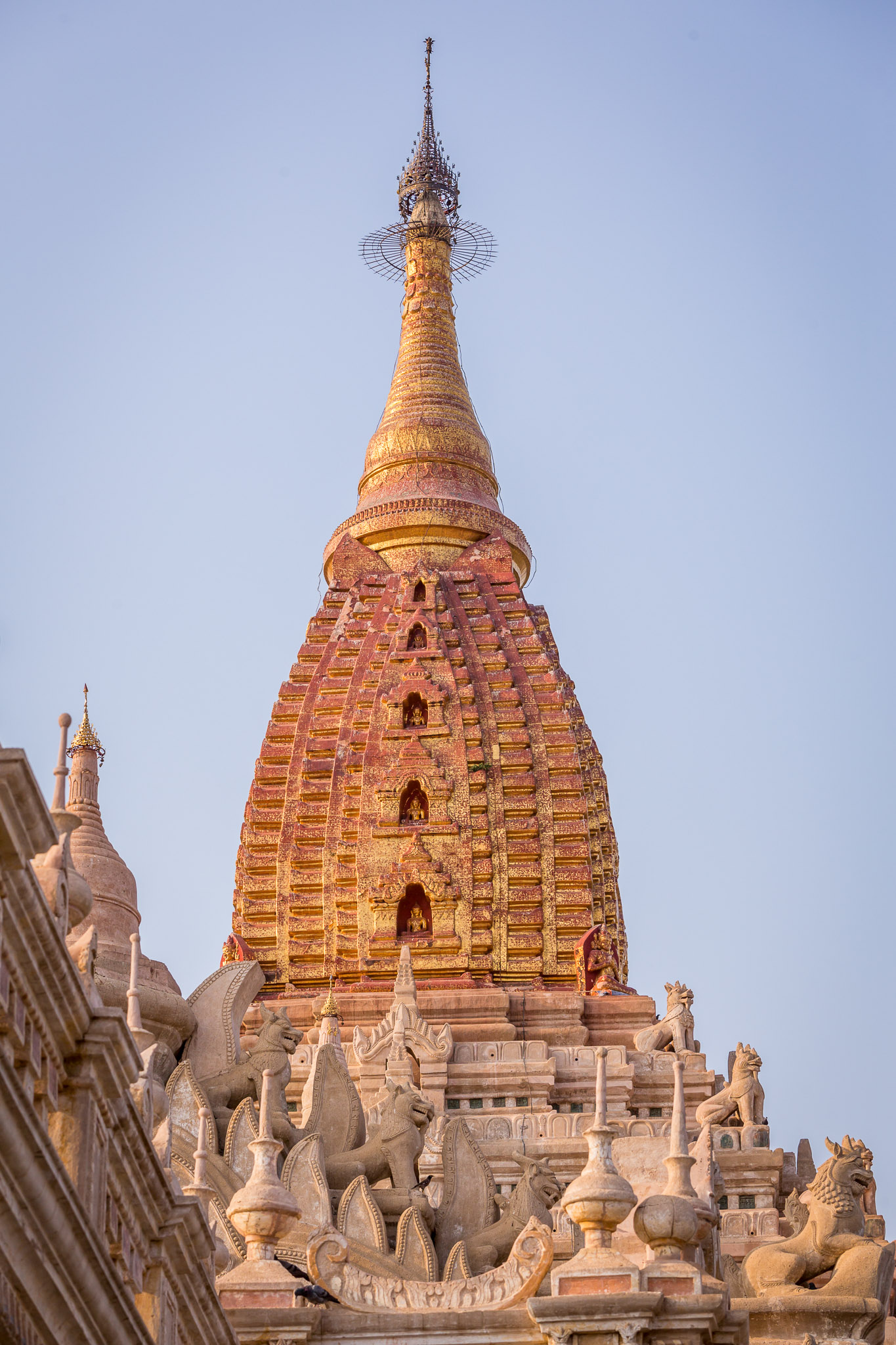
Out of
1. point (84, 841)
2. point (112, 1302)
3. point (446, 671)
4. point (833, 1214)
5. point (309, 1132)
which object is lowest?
point (112, 1302)

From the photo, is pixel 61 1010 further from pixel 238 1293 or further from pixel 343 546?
pixel 343 546

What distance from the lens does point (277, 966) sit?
58906 millimetres

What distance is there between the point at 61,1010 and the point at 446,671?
44740mm

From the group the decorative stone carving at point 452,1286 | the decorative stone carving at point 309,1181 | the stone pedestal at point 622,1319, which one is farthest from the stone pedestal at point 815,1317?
the decorative stone carving at point 309,1181

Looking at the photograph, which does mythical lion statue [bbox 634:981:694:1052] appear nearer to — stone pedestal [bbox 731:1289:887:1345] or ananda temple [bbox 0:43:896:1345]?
ananda temple [bbox 0:43:896:1345]

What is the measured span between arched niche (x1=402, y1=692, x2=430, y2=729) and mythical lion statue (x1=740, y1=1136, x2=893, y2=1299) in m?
32.1

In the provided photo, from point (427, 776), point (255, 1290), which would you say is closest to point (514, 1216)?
point (255, 1290)

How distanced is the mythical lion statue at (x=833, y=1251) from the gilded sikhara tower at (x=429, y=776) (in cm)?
2785

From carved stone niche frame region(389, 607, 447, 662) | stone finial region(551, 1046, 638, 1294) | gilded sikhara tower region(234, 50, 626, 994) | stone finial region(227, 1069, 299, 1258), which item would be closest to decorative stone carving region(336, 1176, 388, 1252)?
stone finial region(227, 1069, 299, 1258)

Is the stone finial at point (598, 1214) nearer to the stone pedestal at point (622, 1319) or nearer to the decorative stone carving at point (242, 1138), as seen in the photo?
the stone pedestal at point (622, 1319)

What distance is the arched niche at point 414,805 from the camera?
6019 cm

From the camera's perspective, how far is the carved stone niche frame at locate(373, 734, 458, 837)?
59594 mm

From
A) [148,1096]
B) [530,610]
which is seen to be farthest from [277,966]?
[148,1096]

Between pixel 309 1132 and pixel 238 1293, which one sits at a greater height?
pixel 309 1132
